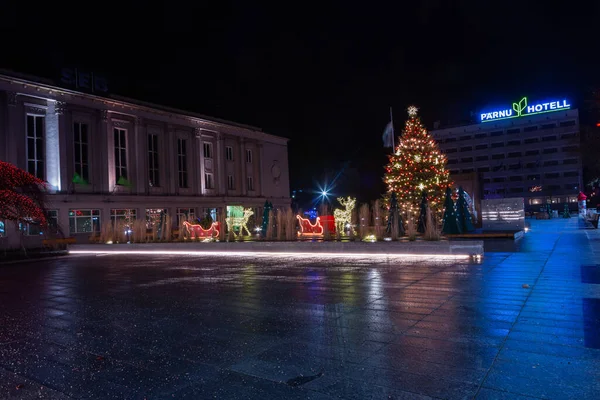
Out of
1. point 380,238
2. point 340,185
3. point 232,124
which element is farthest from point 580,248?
point 340,185

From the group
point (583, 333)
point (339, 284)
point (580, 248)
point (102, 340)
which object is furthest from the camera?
point (580, 248)

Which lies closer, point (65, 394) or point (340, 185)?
point (65, 394)

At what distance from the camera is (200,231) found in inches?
989

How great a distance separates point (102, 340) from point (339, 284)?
5426 mm

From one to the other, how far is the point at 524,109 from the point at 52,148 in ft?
278

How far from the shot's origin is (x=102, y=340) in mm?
6074

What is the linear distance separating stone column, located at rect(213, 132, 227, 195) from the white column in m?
18.3

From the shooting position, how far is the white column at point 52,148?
36.0m

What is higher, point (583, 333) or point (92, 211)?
point (92, 211)

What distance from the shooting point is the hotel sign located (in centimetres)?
8531

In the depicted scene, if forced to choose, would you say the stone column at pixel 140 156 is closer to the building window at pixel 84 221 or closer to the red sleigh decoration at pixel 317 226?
the building window at pixel 84 221

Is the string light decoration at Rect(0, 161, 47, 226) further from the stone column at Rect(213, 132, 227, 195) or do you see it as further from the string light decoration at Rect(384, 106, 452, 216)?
the stone column at Rect(213, 132, 227, 195)

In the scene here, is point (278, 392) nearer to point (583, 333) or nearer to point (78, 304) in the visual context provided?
point (583, 333)

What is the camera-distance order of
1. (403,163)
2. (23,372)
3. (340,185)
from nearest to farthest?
(23,372) < (403,163) < (340,185)
